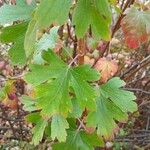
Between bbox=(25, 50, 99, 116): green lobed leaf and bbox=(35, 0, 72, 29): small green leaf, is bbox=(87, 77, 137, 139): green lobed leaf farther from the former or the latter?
bbox=(35, 0, 72, 29): small green leaf

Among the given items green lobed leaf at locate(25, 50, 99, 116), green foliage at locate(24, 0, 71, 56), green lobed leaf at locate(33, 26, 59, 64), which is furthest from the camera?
green lobed leaf at locate(33, 26, 59, 64)

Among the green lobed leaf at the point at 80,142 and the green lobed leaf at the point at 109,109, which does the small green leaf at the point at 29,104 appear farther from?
the green lobed leaf at the point at 109,109

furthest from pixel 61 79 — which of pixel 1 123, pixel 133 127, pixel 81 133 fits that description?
pixel 133 127

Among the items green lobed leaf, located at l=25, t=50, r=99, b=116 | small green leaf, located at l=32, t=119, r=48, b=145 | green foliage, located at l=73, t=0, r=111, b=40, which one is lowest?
small green leaf, located at l=32, t=119, r=48, b=145

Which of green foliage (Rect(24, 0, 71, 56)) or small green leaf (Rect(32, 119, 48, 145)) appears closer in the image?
green foliage (Rect(24, 0, 71, 56))

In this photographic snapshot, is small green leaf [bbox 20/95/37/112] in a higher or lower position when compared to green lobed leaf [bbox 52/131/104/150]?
higher

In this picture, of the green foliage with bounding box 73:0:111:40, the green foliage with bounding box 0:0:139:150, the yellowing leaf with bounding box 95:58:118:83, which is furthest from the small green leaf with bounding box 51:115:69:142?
the green foliage with bounding box 73:0:111:40

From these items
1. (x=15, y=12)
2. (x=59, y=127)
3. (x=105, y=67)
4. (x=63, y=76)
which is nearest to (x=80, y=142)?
(x=59, y=127)
